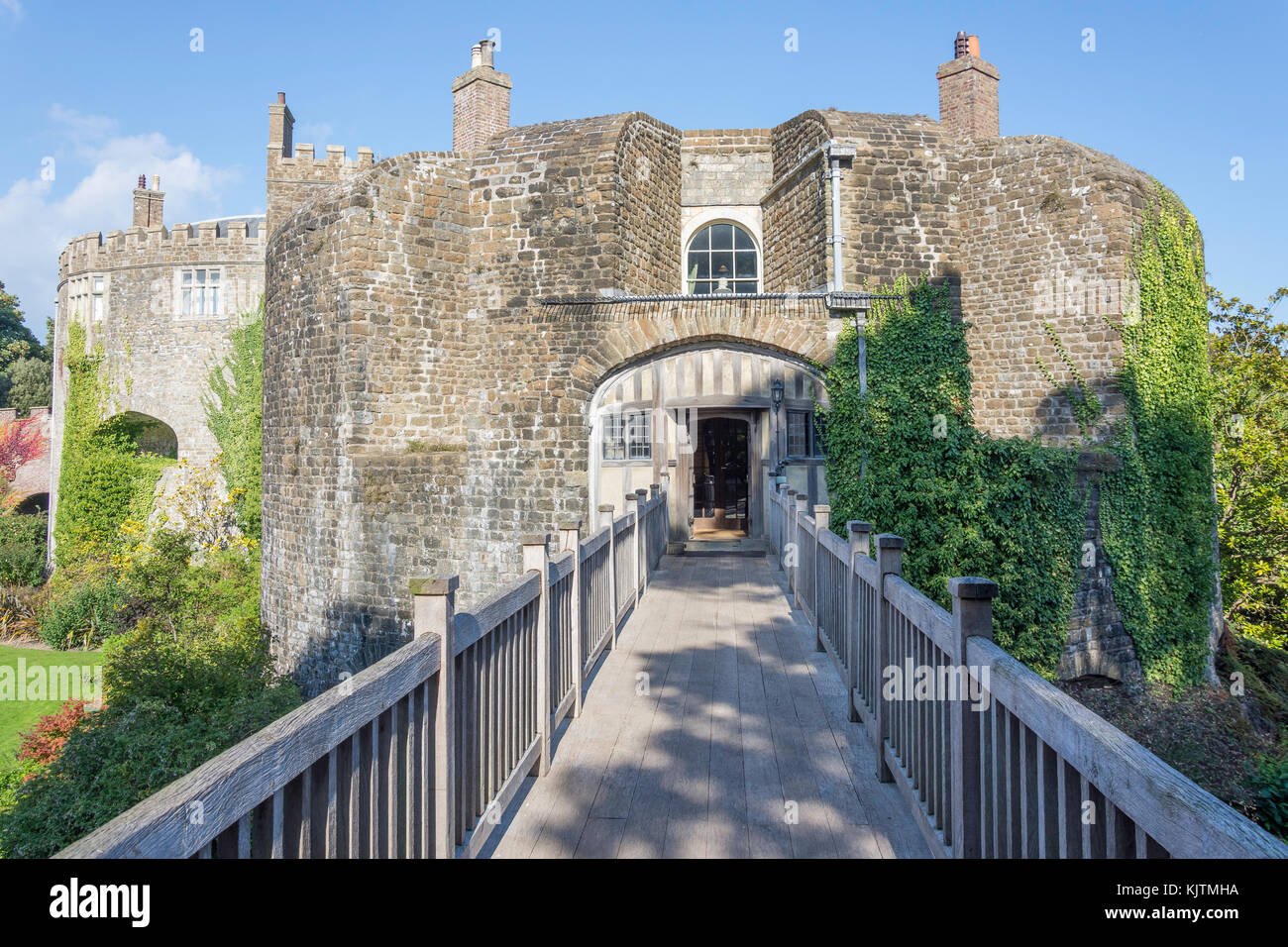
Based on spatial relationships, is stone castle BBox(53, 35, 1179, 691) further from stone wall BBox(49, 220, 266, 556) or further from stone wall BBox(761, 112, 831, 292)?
stone wall BBox(49, 220, 266, 556)

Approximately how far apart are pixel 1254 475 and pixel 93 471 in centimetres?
3065

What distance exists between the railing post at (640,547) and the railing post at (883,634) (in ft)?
13.2

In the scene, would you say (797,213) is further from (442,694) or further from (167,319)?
(167,319)

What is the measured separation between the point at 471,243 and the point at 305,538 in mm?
6053

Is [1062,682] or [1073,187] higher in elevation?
[1073,187]

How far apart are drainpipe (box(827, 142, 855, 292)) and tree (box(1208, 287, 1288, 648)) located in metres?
11.9

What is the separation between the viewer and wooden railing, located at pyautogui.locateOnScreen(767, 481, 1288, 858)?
4.71 feet

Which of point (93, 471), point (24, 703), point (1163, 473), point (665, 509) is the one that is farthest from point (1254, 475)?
point (93, 471)

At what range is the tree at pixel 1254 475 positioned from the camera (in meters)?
18.1

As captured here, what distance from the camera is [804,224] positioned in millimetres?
13422

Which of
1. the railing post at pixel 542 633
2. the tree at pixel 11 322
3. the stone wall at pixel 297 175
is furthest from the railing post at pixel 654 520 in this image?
the tree at pixel 11 322
